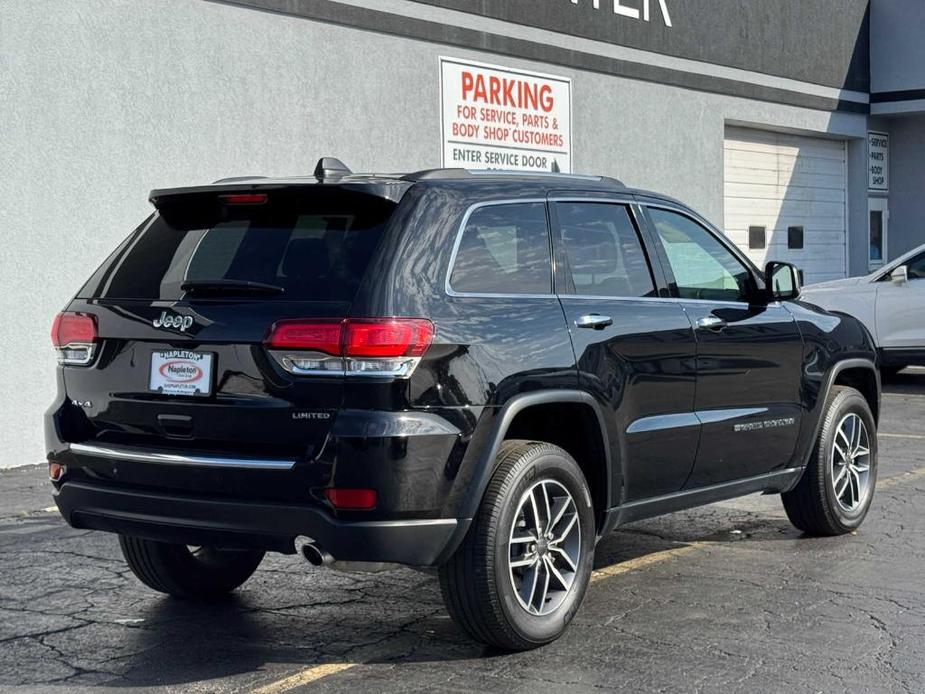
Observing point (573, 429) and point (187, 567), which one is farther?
point (187, 567)

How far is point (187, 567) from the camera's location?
20.2 ft

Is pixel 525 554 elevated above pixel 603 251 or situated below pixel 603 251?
below

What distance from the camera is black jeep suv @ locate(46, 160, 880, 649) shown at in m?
4.77

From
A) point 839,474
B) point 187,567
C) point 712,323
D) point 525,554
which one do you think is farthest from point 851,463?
point 187,567

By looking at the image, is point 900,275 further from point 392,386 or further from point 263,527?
point 263,527

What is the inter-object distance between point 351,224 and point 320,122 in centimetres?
783

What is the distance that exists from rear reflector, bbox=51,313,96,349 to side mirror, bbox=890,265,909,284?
11465 millimetres

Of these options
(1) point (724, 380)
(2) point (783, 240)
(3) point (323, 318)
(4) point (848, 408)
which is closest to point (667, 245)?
(1) point (724, 380)

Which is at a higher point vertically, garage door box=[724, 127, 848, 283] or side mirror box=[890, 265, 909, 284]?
garage door box=[724, 127, 848, 283]

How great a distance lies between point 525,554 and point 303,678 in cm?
95

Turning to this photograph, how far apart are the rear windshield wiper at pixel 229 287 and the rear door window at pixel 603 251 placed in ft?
4.50

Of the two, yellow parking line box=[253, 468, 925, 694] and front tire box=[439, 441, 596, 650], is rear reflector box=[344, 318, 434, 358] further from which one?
yellow parking line box=[253, 468, 925, 694]

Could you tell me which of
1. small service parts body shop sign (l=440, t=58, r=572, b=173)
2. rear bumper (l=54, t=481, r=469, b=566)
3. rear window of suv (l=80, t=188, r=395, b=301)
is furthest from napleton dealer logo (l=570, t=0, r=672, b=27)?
rear bumper (l=54, t=481, r=469, b=566)

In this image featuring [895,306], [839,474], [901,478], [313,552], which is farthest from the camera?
[895,306]
